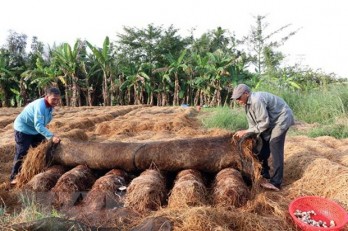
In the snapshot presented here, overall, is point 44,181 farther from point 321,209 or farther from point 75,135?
point 75,135

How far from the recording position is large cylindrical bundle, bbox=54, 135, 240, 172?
512 cm

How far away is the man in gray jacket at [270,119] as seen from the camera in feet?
16.0

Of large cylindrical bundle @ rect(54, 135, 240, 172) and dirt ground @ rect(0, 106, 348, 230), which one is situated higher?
large cylindrical bundle @ rect(54, 135, 240, 172)

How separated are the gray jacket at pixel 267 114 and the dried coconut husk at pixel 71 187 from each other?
2.51m

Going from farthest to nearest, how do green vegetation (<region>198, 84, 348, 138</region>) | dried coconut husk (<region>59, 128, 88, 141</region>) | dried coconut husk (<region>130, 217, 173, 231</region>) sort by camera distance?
1. green vegetation (<region>198, 84, 348, 138</region>)
2. dried coconut husk (<region>59, 128, 88, 141</region>)
3. dried coconut husk (<region>130, 217, 173, 231</region>)

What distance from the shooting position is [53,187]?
4766mm

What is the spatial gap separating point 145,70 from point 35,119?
76.1ft

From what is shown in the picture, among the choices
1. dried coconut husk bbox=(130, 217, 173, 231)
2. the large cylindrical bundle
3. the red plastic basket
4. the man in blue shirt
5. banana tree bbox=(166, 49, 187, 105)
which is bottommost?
the red plastic basket

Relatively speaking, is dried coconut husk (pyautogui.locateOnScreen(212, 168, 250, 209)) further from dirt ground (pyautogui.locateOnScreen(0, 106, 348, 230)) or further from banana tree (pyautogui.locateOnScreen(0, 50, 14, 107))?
banana tree (pyautogui.locateOnScreen(0, 50, 14, 107))

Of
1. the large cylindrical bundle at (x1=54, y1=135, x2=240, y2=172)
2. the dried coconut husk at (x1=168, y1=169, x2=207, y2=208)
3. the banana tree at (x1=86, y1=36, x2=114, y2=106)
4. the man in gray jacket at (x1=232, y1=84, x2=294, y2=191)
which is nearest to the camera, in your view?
the dried coconut husk at (x1=168, y1=169, x2=207, y2=208)

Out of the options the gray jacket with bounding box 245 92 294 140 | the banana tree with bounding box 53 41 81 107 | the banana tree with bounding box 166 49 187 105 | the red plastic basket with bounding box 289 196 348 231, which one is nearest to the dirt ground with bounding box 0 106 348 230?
the red plastic basket with bounding box 289 196 348 231

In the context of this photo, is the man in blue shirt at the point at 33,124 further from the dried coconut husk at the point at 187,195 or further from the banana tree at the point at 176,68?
the banana tree at the point at 176,68

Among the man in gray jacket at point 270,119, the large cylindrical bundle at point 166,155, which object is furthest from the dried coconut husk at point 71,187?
the man in gray jacket at point 270,119

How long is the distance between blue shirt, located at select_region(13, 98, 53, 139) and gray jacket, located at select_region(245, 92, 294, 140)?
3096mm
